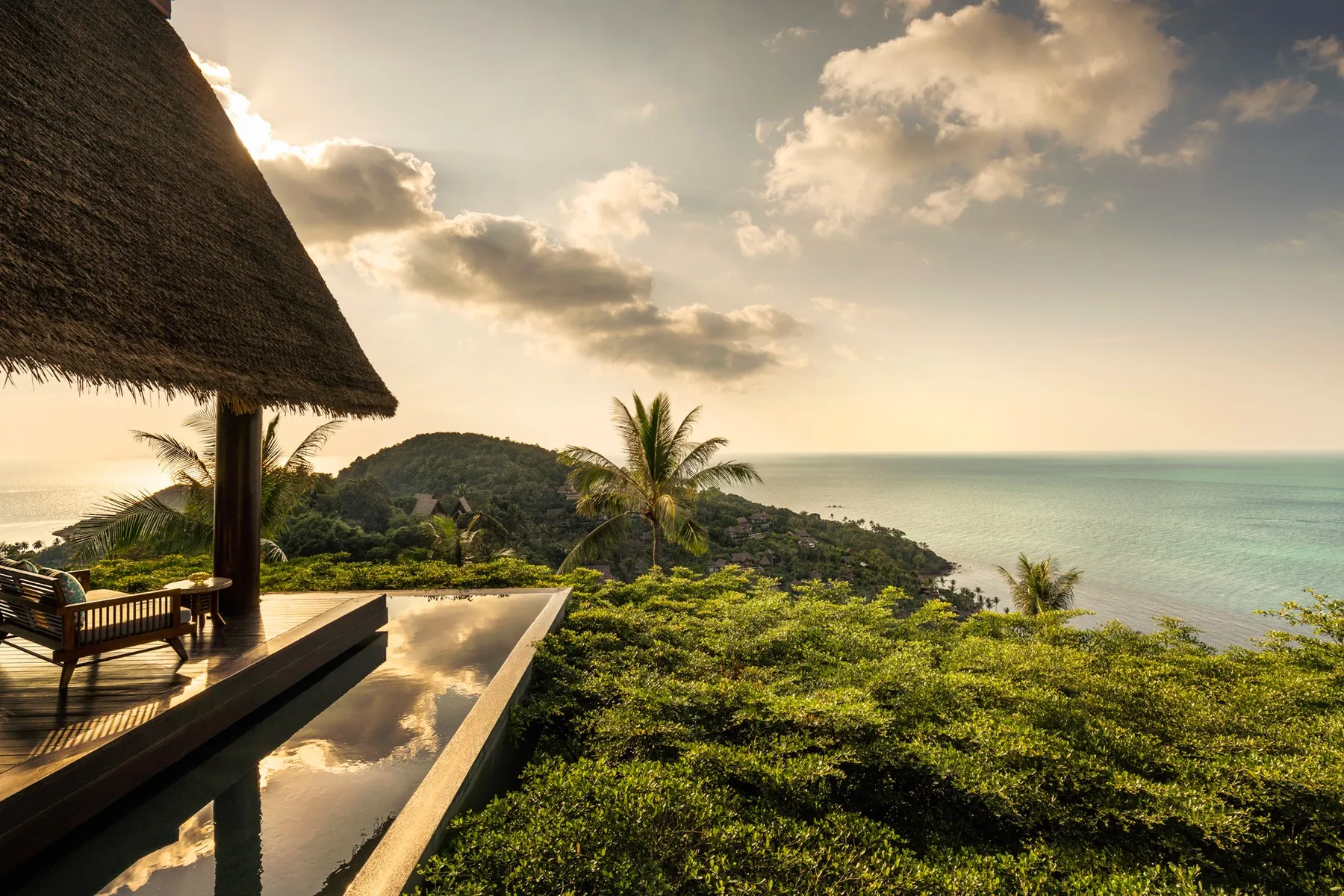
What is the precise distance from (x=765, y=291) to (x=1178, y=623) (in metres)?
11.2

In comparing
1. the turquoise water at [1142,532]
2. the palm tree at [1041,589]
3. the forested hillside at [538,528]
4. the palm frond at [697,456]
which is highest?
the palm frond at [697,456]

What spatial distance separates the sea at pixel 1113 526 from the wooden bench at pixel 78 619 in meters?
5.12

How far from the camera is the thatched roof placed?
9.92 ft

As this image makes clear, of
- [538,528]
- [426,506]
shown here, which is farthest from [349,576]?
[426,506]

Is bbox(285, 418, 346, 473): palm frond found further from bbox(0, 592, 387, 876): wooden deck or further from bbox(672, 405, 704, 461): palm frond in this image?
bbox(672, 405, 704, 461): palm frond

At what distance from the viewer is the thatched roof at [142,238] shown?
3023 millimetres

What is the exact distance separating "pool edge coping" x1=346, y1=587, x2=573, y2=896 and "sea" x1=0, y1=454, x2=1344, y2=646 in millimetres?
7537

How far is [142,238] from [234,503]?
2.21 m

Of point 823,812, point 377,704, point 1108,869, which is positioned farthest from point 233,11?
point 1108,869

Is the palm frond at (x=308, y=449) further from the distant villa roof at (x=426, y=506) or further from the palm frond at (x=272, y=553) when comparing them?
the distant villa roof at (x=426, y=506)

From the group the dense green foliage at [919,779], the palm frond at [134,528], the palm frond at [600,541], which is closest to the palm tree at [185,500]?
the palm frond at [134,528]

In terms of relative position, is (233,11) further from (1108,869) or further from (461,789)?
(1108,869)

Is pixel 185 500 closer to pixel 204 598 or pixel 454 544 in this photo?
pixel 204 598

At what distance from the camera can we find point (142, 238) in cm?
379
